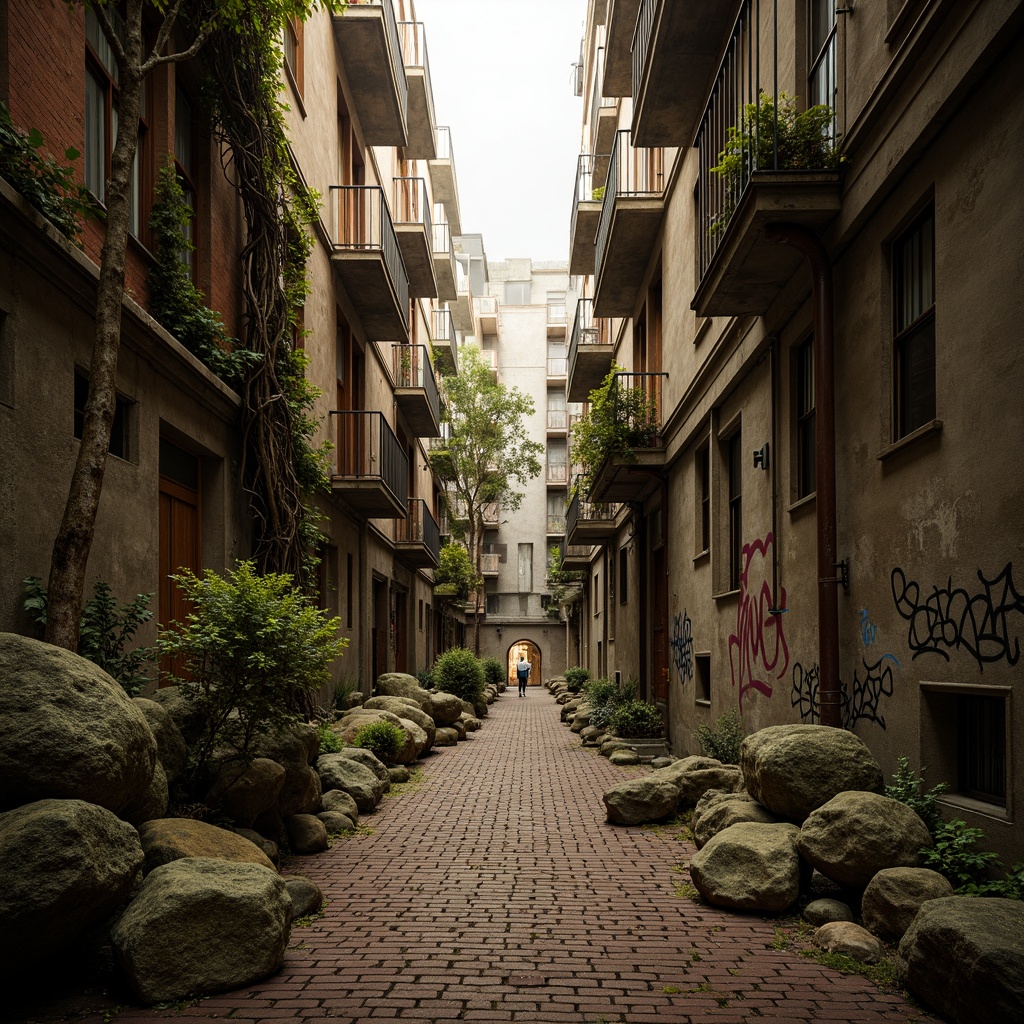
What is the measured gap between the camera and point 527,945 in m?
5.75

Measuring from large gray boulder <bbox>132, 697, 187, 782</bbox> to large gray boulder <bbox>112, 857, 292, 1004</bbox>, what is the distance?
1692 millimetres

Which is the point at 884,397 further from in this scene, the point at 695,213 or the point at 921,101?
the point at 695,213

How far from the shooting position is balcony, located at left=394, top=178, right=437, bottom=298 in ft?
75.0

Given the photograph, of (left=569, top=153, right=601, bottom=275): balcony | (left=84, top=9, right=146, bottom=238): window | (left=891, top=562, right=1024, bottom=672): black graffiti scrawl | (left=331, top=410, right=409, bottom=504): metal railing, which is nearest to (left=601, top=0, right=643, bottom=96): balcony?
(left=569, top=153, right=601, bottom=275): balcony

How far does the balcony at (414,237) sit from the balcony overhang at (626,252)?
200 inches

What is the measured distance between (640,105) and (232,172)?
18.3ft

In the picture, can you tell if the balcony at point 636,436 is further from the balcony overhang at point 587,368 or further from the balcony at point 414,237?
the balcony at point 414,237

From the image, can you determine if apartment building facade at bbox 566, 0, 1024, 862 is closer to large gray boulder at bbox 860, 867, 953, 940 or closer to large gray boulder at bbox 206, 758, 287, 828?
large gray boulder at bbox 860, 867, 953, 940

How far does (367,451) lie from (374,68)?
23.8 feet

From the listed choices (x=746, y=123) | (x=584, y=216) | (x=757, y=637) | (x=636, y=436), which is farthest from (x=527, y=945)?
(x=584, y=216)

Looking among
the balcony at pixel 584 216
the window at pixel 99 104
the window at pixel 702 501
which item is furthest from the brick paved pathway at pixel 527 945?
the balcony at pixel 584 216

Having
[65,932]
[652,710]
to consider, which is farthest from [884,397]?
[652,710]

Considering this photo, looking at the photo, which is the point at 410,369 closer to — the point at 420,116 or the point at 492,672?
the point at 420,116

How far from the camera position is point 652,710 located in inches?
640
